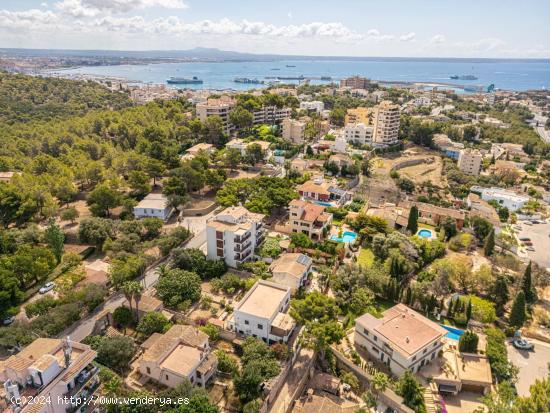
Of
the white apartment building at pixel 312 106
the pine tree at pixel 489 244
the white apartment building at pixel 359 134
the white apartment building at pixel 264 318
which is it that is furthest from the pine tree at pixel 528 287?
the white apartment building at pixel 312 106

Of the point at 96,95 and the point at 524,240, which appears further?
the point at 96,95

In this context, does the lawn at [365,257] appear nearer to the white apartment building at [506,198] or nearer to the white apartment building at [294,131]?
the white apartment building at [506,198]

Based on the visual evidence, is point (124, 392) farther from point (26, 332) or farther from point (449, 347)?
point (449, 347)

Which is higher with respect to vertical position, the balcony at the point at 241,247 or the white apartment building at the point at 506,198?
the balcony at the point at 241,247

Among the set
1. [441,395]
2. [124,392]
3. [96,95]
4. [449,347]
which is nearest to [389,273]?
[449,347]

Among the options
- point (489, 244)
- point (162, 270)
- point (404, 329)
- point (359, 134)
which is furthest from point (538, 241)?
point (162, 270)

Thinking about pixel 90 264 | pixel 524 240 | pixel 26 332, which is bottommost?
pixel 524 240
